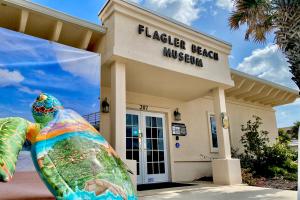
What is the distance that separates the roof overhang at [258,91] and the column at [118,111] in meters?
4.50

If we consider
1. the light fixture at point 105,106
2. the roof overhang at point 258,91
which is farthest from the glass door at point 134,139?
the roof overhang at point 258,91

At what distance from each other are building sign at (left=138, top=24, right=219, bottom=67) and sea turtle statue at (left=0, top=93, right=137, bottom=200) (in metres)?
4.28

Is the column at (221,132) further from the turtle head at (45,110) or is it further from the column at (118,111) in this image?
the turtle head at (45,110)

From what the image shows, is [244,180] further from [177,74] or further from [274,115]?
[274,115]

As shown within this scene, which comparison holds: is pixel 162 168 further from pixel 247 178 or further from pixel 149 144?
pixel 247 178

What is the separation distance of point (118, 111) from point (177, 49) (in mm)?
2360

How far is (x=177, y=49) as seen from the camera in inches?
235

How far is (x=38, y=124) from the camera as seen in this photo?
5.04 feet

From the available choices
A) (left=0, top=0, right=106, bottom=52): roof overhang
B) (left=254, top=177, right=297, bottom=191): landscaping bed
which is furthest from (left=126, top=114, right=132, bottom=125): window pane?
(left=254, top=177, right=297, bottom=191): landscaping bed

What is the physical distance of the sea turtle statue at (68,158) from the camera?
1229 mm

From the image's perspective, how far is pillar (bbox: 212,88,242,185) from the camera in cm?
647

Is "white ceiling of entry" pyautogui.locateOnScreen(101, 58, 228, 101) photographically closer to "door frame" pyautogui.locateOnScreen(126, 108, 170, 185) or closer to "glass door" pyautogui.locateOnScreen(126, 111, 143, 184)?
"door frame" pyautogui.locateOnScreen(126, 108, 170, 185)

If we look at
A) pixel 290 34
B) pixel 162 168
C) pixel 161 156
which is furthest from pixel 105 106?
pixel 290 34

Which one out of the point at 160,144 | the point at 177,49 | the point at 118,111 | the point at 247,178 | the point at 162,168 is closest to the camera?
the point at 118,111
